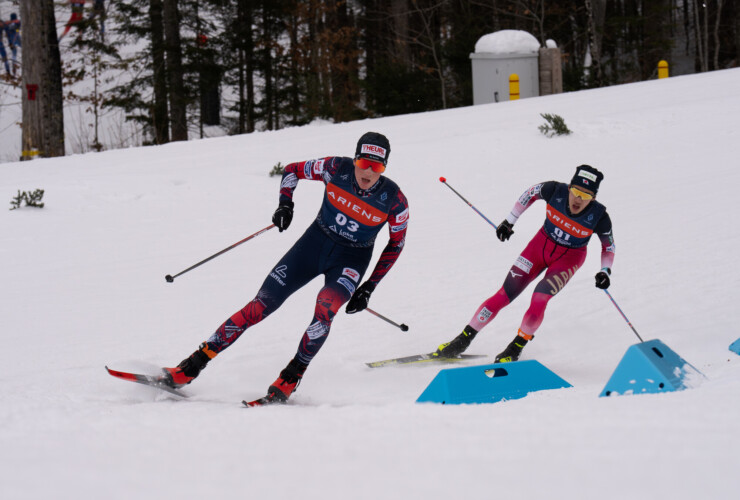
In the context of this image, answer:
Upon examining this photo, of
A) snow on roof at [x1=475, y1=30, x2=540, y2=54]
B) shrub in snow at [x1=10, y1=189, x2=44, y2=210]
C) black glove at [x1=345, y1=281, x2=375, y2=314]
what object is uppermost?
snow on roof at [x1=475, y1=30, x2=540, y2=54]

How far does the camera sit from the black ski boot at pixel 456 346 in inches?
226

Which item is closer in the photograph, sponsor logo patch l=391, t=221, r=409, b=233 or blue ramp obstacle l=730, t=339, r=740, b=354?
sponsor logo patch l=391, t=221, r=409, b=233

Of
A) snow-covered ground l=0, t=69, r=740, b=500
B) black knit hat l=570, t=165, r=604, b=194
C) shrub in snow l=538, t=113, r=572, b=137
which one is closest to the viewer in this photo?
snow-covered ground l=0, t=69, r=740, b=500

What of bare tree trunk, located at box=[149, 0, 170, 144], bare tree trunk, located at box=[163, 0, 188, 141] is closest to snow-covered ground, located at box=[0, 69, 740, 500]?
bare tree trunk, located at box=[163, 0, 188, 141]

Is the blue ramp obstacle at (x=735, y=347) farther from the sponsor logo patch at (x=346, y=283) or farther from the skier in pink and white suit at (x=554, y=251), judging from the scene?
the sponsor logo patch at (x=346, y=283)

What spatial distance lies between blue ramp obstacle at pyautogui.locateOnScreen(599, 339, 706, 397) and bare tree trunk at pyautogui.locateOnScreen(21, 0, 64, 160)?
11.9 metres

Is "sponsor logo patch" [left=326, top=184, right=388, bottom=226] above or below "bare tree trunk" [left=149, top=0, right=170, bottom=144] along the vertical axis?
below

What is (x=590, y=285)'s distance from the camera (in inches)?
290

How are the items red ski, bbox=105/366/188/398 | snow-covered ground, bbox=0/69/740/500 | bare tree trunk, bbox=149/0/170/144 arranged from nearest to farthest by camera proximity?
1. snow-covered ground, bbox=0/69/740/500
2. red ski, bbox=105/366/188/398
3. bare tree trunk, bbox=149/0/170/144

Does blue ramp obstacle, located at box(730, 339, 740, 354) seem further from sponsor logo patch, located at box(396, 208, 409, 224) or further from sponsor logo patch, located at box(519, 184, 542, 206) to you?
sponsor logo patch, located at box(396, 208, 409, 224)

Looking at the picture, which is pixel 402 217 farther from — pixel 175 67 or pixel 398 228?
pixel 175 67

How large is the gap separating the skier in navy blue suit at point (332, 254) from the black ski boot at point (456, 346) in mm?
1049

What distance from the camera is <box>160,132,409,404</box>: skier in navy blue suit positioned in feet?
15.3

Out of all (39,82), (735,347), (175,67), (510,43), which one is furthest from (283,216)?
(175,67)
